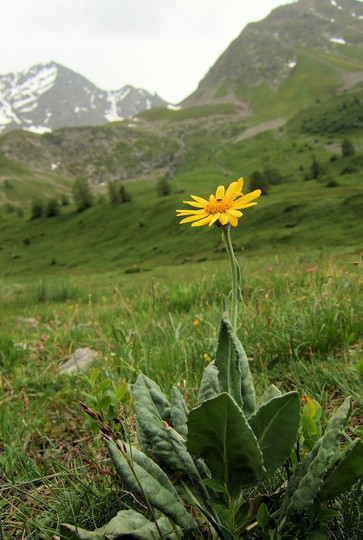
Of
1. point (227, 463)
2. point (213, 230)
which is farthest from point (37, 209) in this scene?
point (227, 463)

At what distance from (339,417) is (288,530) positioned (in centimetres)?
43

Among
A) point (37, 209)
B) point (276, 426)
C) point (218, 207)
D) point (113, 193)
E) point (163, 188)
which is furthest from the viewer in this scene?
point (37, 209)

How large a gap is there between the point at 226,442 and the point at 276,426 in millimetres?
182

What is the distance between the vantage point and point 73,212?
9262cm

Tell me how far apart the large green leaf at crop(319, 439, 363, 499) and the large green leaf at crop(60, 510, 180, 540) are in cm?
52

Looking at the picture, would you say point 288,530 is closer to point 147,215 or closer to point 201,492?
point 201,492

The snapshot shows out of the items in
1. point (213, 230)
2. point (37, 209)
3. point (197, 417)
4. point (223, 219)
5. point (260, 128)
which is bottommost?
point (213, 230)

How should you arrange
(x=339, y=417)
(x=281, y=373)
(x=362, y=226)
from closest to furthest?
(x=339, y=417)
(x=281, y=373)
(x=362, y=226)

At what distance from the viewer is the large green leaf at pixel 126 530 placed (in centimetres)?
113

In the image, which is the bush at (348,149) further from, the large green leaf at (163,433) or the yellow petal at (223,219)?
the large green leaf at (163,433)

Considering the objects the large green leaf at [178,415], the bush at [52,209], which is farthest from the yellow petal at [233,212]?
the bush at [52,209]

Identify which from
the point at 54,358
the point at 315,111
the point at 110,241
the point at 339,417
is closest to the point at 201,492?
the point at 339,417

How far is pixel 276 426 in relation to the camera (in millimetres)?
1196

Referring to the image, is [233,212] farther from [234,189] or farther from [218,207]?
[234,189]
